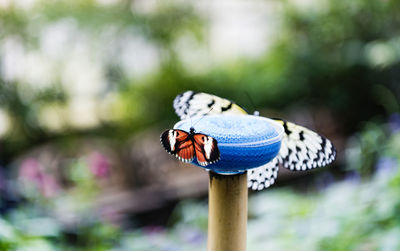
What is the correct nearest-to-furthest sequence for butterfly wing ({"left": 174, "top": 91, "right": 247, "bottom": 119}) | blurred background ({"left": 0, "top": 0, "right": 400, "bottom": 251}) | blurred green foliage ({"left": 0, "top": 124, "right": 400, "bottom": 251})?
butterfly wing ({"left": 174, "top": 91, "right": 247, "bottom": 119}) < blurred green foliage ({"left": 0, "top": 124, "right": 400, "bottom": 251}) < blurred background ({"left": 0, "top": 0, "right": 400, "bottom": 251})

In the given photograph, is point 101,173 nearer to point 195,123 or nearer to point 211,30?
point 195,123

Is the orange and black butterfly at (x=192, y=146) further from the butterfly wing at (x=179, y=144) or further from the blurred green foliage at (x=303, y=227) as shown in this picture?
the blurred green foliage at (x=303, y=227)

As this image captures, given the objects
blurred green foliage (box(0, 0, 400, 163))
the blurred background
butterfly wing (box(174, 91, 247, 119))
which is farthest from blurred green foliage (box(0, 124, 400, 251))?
blurred green foliage (box(0, 0, 400, 163))

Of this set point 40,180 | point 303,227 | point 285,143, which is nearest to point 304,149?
point 285,143

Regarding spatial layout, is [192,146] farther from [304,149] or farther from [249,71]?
[249,71]

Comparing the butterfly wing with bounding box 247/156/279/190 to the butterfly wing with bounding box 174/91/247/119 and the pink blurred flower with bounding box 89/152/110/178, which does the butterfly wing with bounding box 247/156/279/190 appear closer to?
the butterfly wing with bounding box 174/91/247/119

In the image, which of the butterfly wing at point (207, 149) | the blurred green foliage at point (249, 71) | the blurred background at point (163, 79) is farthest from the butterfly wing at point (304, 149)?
the blurred green foliage at point (249, 71)

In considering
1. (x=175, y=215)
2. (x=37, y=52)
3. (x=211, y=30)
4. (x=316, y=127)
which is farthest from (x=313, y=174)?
(x=37, y=52)
